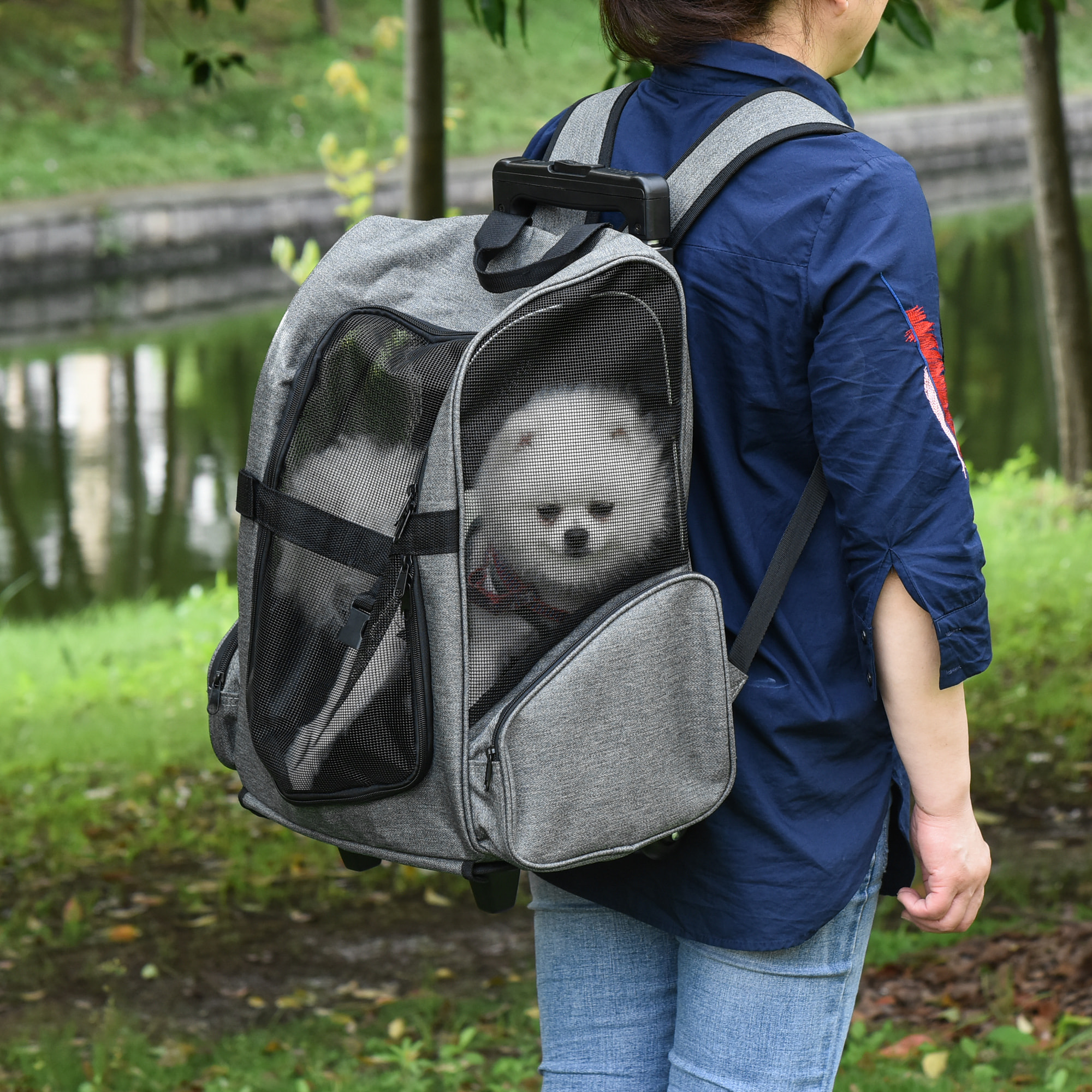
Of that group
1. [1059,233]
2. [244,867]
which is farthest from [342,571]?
[1059,233]

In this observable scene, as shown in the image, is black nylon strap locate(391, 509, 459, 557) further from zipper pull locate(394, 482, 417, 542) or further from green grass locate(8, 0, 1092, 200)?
green grass locate(8, 0, 1092, 200)

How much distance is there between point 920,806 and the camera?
1.32 metres

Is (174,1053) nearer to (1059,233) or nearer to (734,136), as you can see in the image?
(734,136)

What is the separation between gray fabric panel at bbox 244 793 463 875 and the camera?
4.15ft

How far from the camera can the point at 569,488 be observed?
1.21 metres

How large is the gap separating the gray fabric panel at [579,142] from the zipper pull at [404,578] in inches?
14.5

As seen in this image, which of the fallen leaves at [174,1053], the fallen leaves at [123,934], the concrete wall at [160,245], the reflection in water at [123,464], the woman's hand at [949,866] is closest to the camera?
the woman's hand at [949,866]

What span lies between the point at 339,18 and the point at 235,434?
17122 mm

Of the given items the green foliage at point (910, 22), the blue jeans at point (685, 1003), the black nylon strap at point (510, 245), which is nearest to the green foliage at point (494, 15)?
the green foliage at point (910, 22)

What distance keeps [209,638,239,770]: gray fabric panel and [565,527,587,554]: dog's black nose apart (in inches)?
16.5

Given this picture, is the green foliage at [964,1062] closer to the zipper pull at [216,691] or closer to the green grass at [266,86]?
the zipper pull at [216,691]

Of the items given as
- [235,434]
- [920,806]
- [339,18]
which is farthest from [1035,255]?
[920,806]

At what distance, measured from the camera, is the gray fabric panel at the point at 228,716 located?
1.44 metres

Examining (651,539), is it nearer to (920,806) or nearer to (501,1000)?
(920,806)
